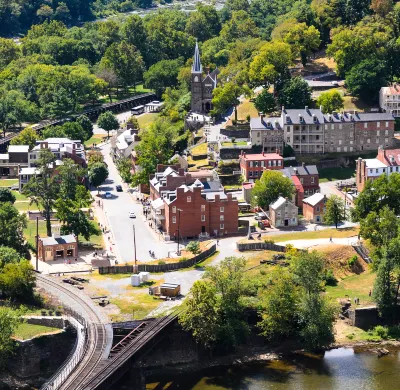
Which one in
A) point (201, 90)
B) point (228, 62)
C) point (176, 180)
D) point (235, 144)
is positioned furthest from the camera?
point (228, 62)

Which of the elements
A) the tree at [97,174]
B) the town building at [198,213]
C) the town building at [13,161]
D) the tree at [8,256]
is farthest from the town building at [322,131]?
the tree at [8,256]

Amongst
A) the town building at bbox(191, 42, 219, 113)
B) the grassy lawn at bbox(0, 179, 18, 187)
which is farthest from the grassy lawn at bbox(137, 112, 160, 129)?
the grassy lawn at bbox(0, 179, 18, 187)

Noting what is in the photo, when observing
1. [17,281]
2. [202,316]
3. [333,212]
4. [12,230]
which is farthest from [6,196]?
[202,316]

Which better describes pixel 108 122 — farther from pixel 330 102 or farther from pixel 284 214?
pixel 284 214

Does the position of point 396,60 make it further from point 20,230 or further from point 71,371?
point 71,371

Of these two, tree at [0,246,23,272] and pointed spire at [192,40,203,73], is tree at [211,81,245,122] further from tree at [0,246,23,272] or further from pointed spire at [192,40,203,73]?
tree at [0,246,23,272]

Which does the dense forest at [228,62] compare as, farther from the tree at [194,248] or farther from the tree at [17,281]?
the tree at [17,281]

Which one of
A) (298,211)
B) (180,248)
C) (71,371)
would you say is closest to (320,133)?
(298,211)
